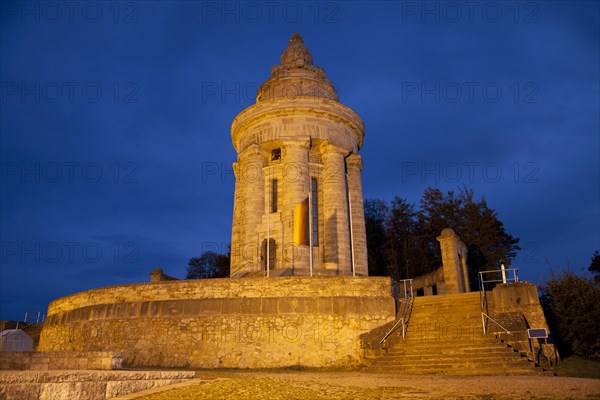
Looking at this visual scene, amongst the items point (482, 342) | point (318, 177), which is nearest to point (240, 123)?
point (318, 177)

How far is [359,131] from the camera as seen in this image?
2709 centimetres

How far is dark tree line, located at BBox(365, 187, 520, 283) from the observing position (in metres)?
28.9

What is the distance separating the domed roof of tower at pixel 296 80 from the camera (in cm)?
2689

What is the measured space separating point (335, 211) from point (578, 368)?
43.3 feet

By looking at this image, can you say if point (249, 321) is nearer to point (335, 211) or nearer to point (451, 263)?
point (335, 211)

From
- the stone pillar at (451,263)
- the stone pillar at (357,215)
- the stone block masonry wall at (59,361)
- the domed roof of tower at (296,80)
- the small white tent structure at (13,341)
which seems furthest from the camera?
the domed roof of tower at (296,80)

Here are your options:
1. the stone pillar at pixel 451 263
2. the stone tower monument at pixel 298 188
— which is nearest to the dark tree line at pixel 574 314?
the stone pillar at pixel 451 263

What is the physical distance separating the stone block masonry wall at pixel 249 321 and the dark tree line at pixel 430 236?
15.8m

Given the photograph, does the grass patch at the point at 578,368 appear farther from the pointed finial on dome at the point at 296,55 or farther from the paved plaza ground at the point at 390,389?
the pointed finial on dome at the point at 296,55

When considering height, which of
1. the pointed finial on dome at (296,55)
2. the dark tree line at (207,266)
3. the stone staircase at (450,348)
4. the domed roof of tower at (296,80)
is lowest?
the stone staircase at (450,348)

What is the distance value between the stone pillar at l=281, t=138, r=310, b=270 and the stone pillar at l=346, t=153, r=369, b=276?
2735mm

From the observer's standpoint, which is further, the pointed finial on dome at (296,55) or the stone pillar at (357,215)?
the pointed finial on dome at (296,55)

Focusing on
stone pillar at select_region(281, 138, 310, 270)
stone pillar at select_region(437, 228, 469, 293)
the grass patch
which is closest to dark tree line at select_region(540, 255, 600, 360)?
the grass patch

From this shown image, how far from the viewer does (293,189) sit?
23.4 metres
